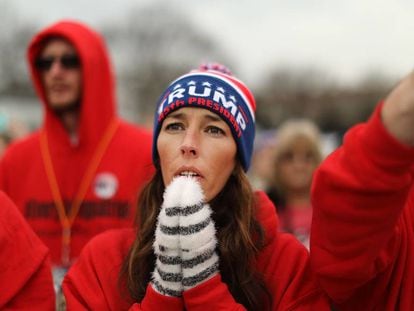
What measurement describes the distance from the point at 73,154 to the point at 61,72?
0.52 m

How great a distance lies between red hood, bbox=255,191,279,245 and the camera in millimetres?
2592

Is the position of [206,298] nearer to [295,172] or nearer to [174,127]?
[174,127]

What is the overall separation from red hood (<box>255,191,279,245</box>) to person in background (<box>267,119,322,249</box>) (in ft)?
7.99

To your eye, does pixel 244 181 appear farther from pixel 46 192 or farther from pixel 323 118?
pixel 323 118

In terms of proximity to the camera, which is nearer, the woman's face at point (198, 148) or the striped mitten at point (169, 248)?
the striped mitten at point (169, 248)

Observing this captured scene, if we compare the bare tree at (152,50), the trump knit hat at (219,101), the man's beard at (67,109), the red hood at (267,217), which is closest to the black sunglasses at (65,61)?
the man's beard at (67,109)

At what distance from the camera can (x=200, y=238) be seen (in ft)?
7.34

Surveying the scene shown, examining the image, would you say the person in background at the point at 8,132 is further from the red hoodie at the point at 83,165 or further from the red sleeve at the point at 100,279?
the red sleeve at the point at 100,279

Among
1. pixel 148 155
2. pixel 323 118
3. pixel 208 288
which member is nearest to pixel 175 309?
pixel 208 288

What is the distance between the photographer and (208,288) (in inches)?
90.5

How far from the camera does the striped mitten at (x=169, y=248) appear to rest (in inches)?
87.3

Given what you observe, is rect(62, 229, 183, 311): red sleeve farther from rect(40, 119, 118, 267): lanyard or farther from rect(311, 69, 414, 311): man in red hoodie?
rect(40, 119, 118, 267): lanyard

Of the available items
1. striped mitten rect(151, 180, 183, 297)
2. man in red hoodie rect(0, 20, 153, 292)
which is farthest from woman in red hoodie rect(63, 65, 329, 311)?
man in red hoodie rect(0, 20, 153, 292)

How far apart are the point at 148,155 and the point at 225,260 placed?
70.0 inches
